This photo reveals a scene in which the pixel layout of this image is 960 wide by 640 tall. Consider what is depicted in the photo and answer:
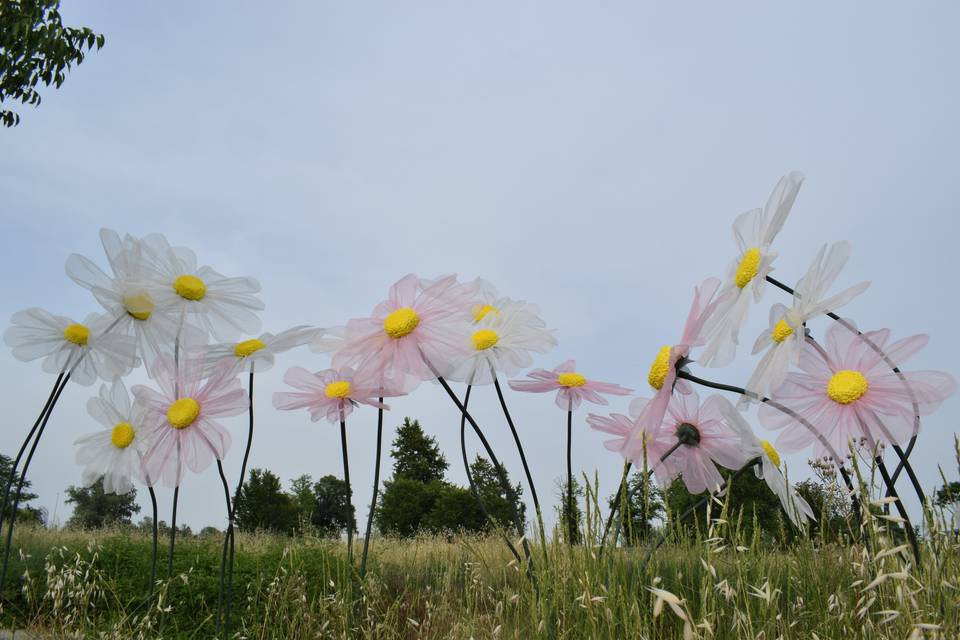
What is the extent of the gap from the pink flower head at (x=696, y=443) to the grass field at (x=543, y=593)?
0.82 ft

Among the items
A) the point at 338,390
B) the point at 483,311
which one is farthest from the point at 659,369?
the point at 338,390

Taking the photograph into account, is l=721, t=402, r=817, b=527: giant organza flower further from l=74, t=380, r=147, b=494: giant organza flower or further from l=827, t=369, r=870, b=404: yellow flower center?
l=74, t=380, r=147, b=494: giant organza flower

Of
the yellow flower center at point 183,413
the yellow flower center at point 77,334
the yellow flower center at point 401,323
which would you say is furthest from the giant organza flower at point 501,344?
the yellow flower center at point 77,334

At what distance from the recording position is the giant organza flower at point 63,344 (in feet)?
9.79

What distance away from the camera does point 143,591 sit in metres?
4.71

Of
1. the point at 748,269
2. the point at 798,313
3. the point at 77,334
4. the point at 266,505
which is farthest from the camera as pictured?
the point at 266,505

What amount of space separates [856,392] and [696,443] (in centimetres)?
57

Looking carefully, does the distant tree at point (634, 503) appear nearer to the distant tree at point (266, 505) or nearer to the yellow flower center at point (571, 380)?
the yellow flower center at point (571, 380)

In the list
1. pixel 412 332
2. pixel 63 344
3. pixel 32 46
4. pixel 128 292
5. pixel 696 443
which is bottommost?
pixel 696 443

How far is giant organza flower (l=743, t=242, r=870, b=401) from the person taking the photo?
1.73 metres

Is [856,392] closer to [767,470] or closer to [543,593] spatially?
[767,470]

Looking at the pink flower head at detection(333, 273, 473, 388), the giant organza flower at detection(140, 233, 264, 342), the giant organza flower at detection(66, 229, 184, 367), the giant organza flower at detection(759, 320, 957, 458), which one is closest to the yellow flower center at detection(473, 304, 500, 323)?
the pink flower head at detection(333, 273, 473, 388)

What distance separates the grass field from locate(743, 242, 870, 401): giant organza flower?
0.38 metres

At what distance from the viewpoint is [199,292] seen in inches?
110
